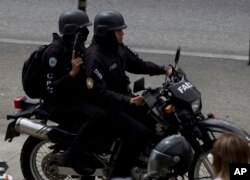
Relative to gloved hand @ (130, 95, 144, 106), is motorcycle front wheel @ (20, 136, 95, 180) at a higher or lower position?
lower

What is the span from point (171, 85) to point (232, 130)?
24.1 inches

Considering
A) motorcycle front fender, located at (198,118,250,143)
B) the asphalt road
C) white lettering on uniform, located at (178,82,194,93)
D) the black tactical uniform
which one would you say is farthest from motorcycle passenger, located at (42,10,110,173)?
the asphalt road

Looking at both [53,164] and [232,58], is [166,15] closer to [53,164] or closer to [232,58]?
[232,58]

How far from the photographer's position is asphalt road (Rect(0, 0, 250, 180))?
9.65 metres

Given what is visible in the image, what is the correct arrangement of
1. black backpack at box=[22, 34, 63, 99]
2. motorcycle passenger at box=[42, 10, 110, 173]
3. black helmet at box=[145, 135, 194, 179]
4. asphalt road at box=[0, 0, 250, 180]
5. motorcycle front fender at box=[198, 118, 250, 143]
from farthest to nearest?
asphalt road at box=[0, 0, 250, 180]
black backpack at box=[22, 34, 63, 99]
motorcycle passenger at box=[42, 10, 110, 173]
motorcycle front fender at box=[198, 118, 250, 143]
black helmet at box=[145, 135, 194, 179]

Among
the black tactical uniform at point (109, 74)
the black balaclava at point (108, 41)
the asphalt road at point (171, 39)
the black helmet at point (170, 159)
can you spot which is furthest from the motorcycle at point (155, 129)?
the black helmet at point (170, 159)

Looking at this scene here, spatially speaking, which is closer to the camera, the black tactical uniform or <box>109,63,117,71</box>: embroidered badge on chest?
the black tactical uniform

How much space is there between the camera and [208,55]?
11.8m

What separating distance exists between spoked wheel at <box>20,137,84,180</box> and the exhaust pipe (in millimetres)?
182

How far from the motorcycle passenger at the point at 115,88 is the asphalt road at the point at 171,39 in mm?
1410

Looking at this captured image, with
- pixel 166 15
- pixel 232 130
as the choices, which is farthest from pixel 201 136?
pixel 166 15

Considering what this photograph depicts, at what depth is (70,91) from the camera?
6527 mm

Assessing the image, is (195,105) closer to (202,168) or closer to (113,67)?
(202,168)

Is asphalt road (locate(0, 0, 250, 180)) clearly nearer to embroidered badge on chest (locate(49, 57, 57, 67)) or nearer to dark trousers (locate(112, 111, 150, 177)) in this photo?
dark trousers (locate(112, 111, 150, 177))
